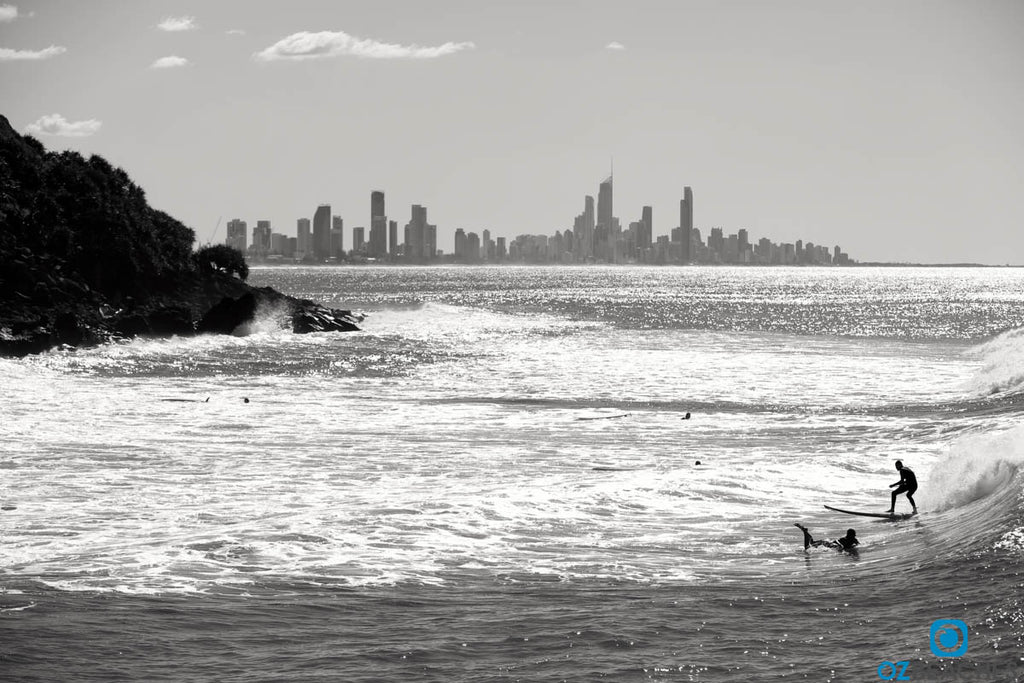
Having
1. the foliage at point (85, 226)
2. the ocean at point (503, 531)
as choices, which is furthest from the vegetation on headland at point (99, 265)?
the ocean at point (503, 531)

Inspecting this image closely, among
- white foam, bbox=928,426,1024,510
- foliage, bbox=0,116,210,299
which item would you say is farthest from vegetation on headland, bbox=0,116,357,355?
white foam, bbox=928,426,1024,510

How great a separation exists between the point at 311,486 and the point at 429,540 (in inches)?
217

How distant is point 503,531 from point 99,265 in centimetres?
5401

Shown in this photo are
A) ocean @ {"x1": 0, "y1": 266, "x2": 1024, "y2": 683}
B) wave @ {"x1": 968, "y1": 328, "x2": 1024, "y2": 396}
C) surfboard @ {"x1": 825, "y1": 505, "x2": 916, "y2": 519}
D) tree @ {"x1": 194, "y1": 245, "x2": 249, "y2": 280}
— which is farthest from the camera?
tree @ {"x1": 194, "y1": 245, "x2": 249, "y2": 280}

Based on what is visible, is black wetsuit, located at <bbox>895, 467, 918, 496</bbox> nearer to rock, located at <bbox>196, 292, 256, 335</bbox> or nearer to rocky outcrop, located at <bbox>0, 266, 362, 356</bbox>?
rocky outcrop, located at <bbox>0, 266, 362, 356</bbox>

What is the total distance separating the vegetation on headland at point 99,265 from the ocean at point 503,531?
14.7 meters

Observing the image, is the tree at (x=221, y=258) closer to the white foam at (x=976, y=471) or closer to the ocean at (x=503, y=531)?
the ocean at (x=503, y=531)

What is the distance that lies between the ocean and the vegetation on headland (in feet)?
48.2

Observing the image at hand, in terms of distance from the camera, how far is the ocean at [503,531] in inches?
541

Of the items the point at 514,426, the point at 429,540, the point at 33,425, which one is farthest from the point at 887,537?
the point at 33,425

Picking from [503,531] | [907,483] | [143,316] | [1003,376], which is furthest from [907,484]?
[143,316]

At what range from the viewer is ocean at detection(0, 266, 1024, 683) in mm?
13742

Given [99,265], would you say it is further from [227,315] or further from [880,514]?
[880,514]

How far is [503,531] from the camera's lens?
2006 centimetres
